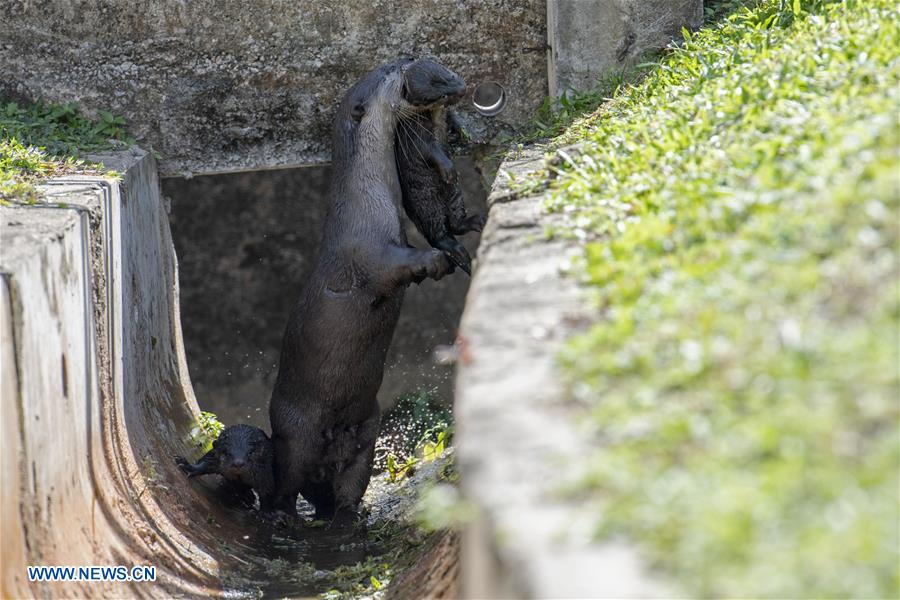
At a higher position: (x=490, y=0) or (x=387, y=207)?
(x=490, y=0)

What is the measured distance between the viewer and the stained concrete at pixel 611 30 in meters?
6.09

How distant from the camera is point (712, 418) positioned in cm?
215

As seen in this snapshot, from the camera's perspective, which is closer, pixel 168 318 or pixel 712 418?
pixel 712 418

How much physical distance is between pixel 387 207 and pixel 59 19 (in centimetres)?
239

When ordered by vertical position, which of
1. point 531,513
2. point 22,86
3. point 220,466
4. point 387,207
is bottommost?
point 220,466

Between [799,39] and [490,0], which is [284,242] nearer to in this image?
[490,0]

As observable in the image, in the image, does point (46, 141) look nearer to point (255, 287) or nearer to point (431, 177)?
point (431, 177)

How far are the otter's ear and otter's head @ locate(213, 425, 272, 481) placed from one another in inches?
69.2

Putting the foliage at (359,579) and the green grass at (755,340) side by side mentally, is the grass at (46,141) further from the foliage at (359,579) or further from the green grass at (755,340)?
the green grass at (755,340)

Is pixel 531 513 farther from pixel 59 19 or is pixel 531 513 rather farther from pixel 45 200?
pixel 59 19

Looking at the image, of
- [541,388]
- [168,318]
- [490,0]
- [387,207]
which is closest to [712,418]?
[541,388]

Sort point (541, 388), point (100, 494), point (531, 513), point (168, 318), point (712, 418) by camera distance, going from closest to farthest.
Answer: point (531, 513) → point (712, 418) → point (541, 388) → point (100, 494) → point (168, 318)

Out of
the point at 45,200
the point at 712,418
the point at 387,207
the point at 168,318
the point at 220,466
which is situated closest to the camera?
the point at 712,418

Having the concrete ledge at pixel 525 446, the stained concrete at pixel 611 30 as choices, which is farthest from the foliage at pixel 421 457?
the concrete ledge at pixel 525 446
